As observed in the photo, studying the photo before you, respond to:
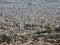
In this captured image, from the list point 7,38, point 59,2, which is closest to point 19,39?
point 7,38

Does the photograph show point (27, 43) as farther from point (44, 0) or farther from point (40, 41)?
point (44, 0)

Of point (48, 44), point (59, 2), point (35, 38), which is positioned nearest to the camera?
point (48, 44)

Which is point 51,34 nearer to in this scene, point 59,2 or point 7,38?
point 7,38

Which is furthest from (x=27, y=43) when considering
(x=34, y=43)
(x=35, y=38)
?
(x=35, y=38)

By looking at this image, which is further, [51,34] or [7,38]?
[51,34]

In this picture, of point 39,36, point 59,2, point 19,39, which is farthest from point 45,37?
point 59,2

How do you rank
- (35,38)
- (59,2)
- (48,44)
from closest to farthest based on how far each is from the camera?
1. (48,44)
2. (35,38)
3. (59,2)

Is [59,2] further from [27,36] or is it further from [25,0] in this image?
[27,36]

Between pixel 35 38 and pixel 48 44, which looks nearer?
pixel 48 44
